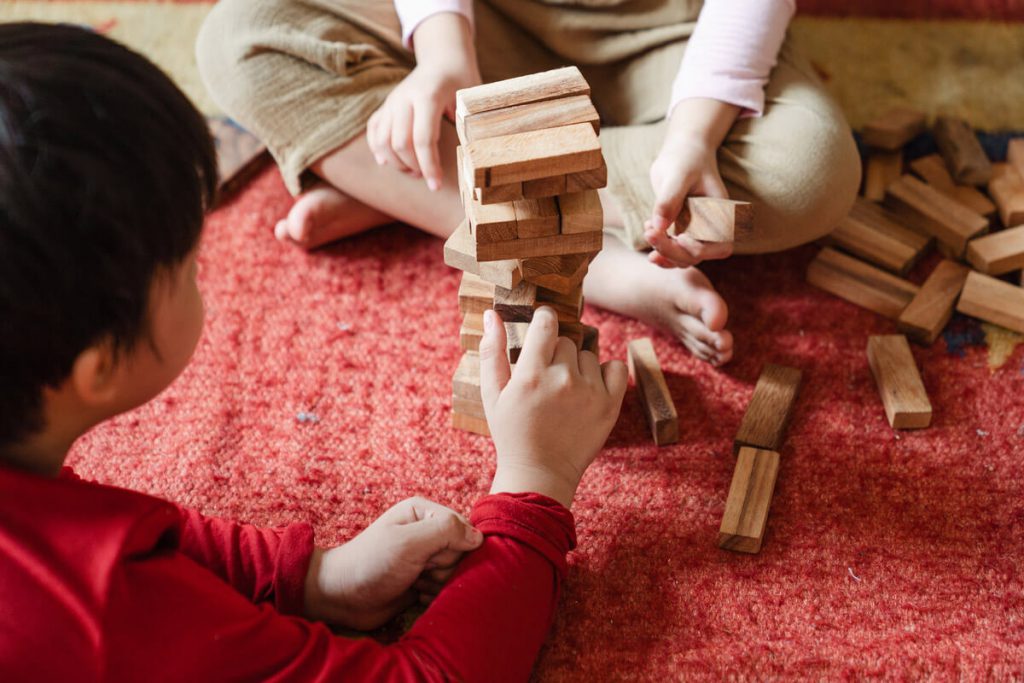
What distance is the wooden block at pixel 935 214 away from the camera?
126 centimetres

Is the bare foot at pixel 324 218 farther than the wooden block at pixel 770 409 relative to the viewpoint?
Yes

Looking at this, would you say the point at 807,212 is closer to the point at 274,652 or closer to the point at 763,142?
the point at 763,142

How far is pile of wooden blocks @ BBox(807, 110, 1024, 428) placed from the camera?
116 cm

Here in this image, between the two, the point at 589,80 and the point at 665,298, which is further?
the point at 589,80

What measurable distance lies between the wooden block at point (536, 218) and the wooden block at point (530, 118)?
0.24 ft

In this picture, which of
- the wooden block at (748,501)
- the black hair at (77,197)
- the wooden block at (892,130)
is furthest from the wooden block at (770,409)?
the black hair at (77,197)

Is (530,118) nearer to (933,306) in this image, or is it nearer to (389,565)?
(389,565)

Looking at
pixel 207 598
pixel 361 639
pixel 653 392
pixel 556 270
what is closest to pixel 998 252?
pixel 653 392

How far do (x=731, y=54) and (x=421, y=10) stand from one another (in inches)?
15.8

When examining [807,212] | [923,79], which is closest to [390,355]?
[807,212]

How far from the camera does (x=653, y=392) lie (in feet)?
3.52

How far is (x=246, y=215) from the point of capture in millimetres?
1382

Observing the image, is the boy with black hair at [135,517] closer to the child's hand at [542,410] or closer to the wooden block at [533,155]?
the child's hand at [542,410]

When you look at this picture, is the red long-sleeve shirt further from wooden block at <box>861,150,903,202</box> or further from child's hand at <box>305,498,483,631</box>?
wooden block at <box>861,150,903,202</box>
